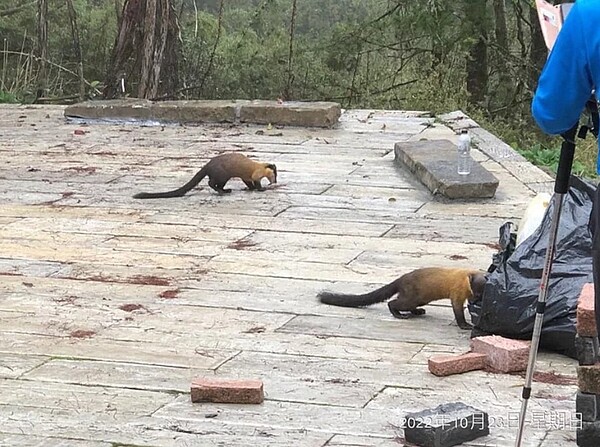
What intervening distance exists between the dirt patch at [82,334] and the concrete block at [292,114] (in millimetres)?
5927

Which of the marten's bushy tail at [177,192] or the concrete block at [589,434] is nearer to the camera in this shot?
the concrete block at [589,434]

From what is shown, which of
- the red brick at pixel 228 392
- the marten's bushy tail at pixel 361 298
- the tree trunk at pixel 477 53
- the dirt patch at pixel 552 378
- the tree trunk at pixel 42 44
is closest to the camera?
the red brick at pixel 228 392

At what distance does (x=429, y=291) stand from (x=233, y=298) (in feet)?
3.11

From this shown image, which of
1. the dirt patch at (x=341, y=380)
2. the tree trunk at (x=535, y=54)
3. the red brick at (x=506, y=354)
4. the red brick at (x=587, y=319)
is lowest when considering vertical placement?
the dirt patch at (x=341, y=380)

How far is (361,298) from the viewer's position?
17.0 feet

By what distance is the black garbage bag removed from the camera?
175 inches

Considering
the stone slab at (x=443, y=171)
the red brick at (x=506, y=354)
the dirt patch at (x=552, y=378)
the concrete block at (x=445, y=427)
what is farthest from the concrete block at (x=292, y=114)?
the concrete block at (x=445, y=427)

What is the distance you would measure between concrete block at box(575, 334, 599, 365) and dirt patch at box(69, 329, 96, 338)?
219cm

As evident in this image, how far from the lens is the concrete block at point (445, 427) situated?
356 centimetres

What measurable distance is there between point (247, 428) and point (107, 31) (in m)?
15.6

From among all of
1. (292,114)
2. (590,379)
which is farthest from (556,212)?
(292,114)

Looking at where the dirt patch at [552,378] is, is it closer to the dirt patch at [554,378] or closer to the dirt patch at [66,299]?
the dirt patch at [554,378]

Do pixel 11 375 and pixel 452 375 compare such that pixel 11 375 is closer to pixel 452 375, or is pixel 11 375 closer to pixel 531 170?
pixel 452 375

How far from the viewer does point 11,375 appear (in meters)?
4.34
